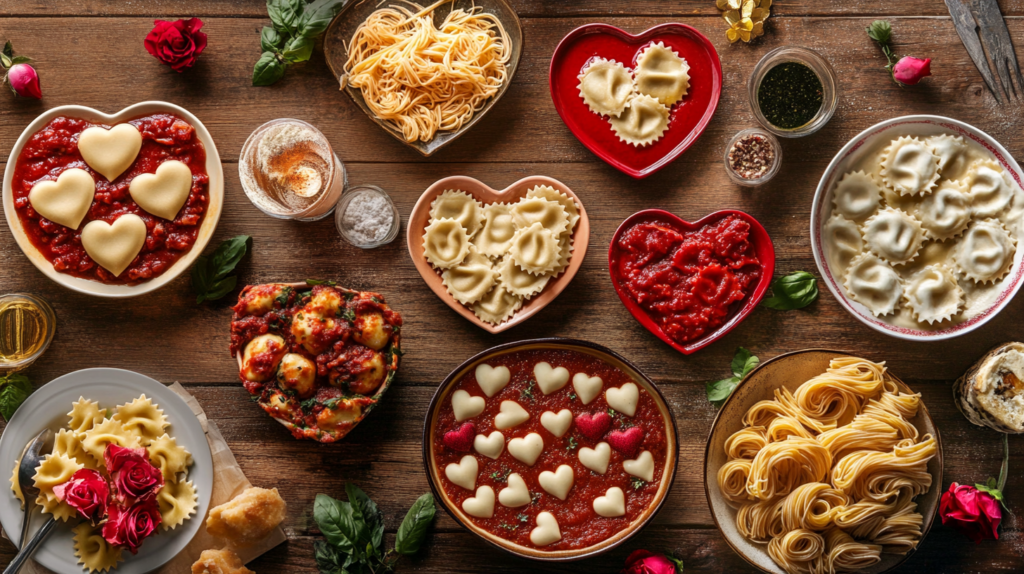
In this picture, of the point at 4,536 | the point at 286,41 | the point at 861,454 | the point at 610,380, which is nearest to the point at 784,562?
the point at 861,454

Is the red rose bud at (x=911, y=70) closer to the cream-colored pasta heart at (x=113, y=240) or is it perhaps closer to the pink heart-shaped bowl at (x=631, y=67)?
the pink heart-shaped bowl at (x=631, y=67)

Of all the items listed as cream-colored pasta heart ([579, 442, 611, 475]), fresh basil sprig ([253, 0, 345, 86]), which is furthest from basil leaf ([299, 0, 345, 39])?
cream-colored pasta heart ([579, 442, 611, 475])

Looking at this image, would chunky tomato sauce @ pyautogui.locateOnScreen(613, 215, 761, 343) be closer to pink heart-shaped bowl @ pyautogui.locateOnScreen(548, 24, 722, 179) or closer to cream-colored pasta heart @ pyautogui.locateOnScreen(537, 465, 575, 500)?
pink heart-shaped bowl @ pyautogui.locateOnScreen(548, 24, 722, 179)

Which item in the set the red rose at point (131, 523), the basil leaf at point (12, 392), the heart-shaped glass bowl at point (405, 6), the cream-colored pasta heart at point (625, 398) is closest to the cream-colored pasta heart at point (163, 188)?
the heart-shaped glass bowl at point (405, 6)

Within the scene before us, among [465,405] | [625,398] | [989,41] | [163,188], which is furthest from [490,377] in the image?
[989,41]

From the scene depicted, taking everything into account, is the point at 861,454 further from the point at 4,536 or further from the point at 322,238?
the point at 4,536
